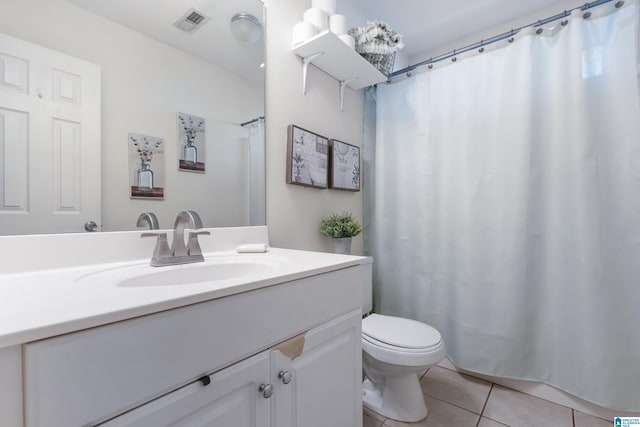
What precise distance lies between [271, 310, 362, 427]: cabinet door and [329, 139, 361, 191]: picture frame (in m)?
0.91

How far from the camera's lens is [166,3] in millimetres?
1022

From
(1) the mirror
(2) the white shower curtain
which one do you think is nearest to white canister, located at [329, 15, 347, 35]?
(1) the mirror

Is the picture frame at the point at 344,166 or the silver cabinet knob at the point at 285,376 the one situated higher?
the picture frame at the point at 344,166

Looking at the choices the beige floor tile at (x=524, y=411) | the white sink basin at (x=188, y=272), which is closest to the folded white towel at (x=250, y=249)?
the white sink basin at (x=188, y=272)

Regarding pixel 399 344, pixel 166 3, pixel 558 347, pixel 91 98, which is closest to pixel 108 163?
pixel 91 98

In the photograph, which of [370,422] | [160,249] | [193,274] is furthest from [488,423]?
[160,249]

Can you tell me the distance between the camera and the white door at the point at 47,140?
74cm

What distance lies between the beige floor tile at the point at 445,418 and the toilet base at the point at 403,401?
0.08 feet

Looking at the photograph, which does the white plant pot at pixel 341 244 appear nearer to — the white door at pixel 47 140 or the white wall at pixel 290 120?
the white wall at pixel 290 120

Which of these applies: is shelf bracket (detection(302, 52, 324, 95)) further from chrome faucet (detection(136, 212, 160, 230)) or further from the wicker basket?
chrome faucet (detection(136, 212, 160, 230))

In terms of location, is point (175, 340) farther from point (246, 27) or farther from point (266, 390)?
point (246, 27)

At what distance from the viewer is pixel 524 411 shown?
4.52 feet

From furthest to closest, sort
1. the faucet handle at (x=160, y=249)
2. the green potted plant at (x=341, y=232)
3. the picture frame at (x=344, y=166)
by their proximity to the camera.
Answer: the picture frame at (x=344, y=166)
the green potted plant at (x=341, y=232)
the faucet handle at (x=160, y=249)

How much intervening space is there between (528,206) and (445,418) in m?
1.12
